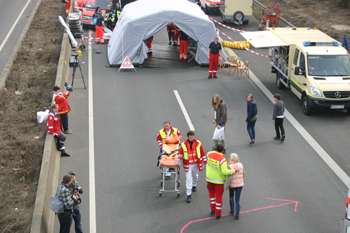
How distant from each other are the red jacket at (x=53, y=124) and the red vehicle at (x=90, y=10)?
16408 millimetres

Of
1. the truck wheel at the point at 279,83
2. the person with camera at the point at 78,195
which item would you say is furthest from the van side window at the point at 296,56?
the person with camera at the point at 78,195

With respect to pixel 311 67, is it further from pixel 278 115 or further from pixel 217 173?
pixel 217 173

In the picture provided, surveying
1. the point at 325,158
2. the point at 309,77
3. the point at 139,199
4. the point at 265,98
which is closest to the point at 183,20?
the point at 265,98

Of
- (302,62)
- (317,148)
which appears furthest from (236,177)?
(302,62)

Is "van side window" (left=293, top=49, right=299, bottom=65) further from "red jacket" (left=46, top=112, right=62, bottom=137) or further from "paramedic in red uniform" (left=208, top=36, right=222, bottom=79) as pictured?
"red jacket" (left=46, top=112, right=62, bottom=137)

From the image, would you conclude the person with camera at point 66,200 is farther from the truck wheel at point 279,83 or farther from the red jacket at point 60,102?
the truck wheel at point 279,83

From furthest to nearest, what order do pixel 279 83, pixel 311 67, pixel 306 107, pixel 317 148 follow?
pixel 279 83
pixel 311 67
pixel 306 107
pixel 317 148

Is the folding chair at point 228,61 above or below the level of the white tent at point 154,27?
below

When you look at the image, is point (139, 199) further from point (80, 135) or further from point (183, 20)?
point (183, 20)

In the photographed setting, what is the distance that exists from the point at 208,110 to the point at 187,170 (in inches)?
230

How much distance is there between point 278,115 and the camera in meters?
12.9

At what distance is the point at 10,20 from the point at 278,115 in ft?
79.4

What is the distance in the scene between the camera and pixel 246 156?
1227 cm

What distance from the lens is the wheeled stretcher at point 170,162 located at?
9.94 meters
